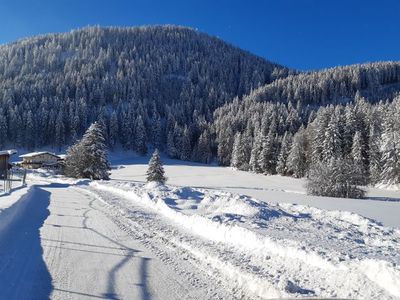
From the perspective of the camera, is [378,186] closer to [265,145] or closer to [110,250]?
[265,145]

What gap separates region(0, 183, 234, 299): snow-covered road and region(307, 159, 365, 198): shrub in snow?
27.5 meters

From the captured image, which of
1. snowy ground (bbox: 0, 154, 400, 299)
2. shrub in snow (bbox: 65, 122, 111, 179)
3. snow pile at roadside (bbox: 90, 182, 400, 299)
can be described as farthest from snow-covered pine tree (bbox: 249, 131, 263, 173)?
snowy ground (bbox: 0, 154, 400, 299)

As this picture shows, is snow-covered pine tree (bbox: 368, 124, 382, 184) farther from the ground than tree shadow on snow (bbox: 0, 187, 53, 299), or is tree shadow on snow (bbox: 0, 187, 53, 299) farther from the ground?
snow-covered pine tree (bbox: 368, 124, 382, 184)

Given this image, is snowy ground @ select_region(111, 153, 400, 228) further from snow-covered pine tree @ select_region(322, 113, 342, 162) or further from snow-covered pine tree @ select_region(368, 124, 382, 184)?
snow-covered pine tree @ select_region(322, 113, 342, 162)

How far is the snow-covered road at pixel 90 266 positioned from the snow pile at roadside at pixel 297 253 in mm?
940

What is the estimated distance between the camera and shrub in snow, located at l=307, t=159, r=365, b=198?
35.3 meters

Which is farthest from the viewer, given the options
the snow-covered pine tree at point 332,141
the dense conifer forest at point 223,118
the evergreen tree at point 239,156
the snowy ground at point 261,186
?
the evergreen tree at point 239,156

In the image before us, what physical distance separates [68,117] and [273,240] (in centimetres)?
12153

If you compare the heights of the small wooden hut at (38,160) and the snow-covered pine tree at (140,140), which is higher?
the snow-covered pine tree at (140,140)

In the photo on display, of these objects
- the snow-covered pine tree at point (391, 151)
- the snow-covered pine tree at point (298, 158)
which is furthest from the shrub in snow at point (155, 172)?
the snow-covered pine tree at point (391, 151)

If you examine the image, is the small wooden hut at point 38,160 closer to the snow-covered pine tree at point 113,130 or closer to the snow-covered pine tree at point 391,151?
the snow-covered pine tree at point 113,130

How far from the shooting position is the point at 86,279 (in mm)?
7105

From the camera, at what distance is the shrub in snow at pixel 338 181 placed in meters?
35.3

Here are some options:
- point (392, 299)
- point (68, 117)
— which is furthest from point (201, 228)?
point (68, 117)
